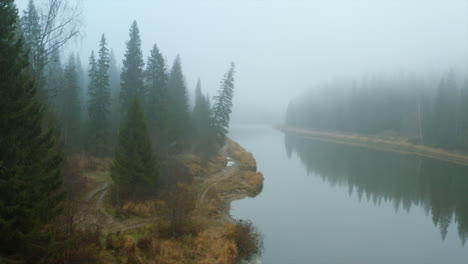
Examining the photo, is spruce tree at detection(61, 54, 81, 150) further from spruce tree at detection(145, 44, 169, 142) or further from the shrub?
the shrub

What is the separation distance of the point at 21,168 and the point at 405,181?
150 ft

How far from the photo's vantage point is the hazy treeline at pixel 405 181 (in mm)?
28422

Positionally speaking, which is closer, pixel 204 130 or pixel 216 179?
pixel 216 179

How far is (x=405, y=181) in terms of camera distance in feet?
130

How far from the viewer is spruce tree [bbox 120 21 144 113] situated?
3588 centimetres

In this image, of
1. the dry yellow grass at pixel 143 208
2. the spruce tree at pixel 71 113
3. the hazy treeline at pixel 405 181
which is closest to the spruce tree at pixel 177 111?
the spruce tree at pixel 71 113

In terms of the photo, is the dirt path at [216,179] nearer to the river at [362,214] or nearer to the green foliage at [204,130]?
the river at [362,214]

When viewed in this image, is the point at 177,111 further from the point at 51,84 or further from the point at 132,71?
the point at 51,84

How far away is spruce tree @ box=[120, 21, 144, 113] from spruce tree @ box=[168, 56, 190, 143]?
566 centimetres

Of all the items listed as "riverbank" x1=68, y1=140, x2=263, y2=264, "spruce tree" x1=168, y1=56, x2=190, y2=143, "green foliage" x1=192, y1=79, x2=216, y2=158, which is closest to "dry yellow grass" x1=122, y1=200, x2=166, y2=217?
"riverbank" x1=68, y1=140, x2=263, y2=264

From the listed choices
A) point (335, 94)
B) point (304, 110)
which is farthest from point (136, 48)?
point (335, 94)

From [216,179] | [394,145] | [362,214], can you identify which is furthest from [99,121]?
[394,145]

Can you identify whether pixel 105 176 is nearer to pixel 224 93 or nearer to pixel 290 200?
pixel 290 200

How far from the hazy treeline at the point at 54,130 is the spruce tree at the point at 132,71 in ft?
0.44
